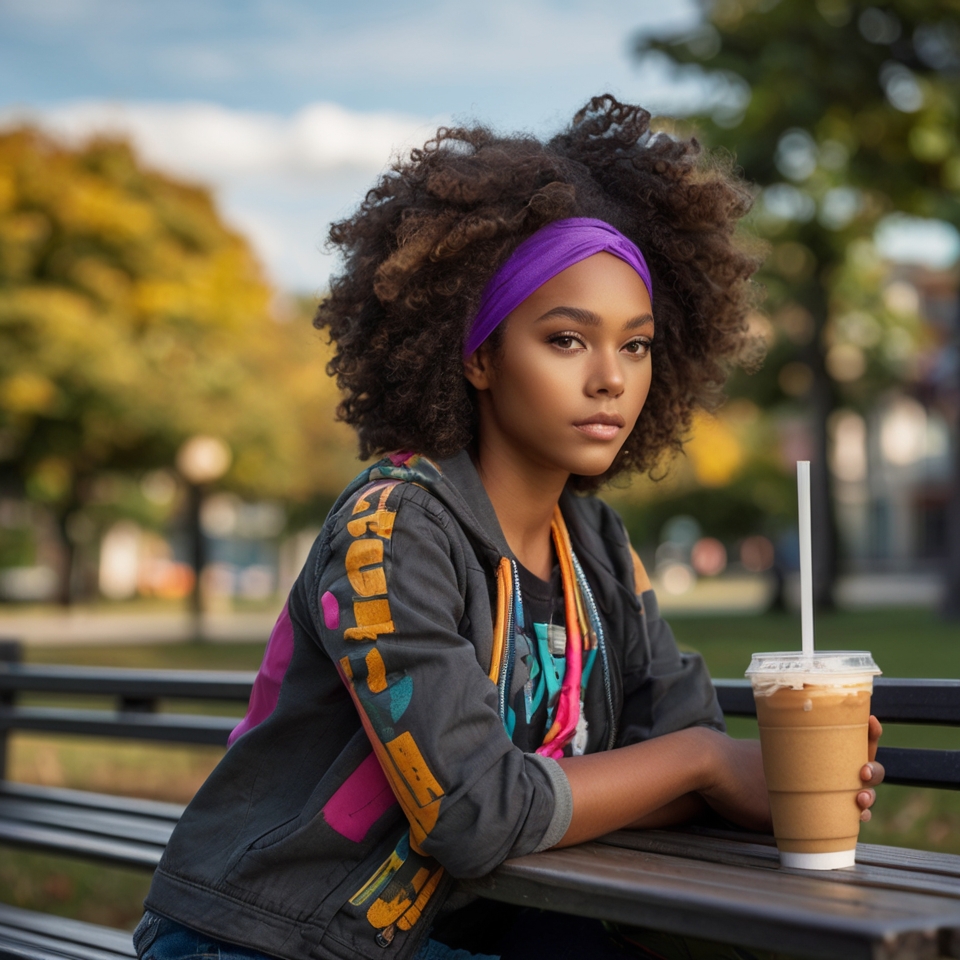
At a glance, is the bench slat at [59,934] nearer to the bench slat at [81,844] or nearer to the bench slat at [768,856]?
the bench slat at [81,844]

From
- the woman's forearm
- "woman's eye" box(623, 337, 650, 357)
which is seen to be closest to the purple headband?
"woman's eye" box(623, 337, 650, 357)

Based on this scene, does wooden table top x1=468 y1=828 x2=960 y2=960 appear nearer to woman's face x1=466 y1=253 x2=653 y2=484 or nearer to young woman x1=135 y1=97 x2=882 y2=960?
young woman x1=135 y1=97 x2=882 y2=960

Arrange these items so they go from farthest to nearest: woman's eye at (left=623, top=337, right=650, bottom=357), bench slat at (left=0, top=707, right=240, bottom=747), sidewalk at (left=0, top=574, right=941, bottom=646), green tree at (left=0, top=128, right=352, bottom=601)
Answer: green tree at (left=0, top=128, right=352, bottom=601) < sidewalk at (left=0, top=574, right=941, bottom=646) < bench slat at (left=0, top=707, right=240, bottom=747) < woman's eye at (left=623, top=337, right=650, bottom=357)

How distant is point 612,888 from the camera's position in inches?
61.2

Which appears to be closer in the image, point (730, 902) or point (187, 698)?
point (730, 902)

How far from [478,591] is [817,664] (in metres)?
0.53

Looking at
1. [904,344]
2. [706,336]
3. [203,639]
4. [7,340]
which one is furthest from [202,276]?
[706,336]

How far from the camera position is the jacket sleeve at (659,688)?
228 cm

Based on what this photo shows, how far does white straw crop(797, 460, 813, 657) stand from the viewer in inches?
68.0

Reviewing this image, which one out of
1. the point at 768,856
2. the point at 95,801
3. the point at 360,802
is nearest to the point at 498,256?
the point at 360,802

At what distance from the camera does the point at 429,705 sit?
5.78 feet

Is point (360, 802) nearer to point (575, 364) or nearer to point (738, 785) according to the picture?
point (738, 785)

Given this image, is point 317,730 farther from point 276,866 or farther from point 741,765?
point 741,765

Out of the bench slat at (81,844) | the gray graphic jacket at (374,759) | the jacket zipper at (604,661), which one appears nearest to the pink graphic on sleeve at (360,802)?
the gray graphic jacket at (374,759)
